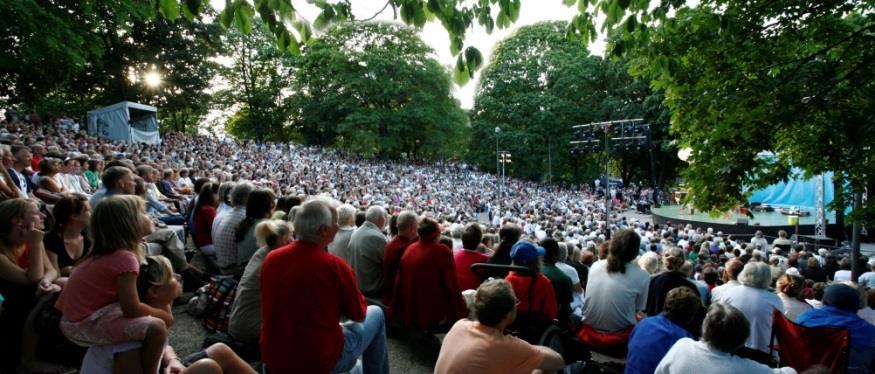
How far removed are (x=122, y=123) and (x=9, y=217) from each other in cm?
2076

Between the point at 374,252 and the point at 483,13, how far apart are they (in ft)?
7.97

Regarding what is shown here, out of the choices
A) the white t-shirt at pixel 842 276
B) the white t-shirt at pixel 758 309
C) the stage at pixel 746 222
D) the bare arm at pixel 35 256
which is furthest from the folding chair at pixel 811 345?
the stage at pixel 746 222

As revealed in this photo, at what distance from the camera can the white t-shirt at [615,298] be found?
3787 mm

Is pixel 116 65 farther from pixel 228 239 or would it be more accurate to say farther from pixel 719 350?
pixel 719 350

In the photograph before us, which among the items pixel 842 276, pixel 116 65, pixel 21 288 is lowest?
pixel 842 276

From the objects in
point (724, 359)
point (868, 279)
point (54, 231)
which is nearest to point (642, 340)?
point (724, 359)

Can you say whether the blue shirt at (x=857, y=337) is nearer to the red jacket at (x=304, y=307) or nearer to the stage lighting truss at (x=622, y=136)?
the red jacket at (x=304, y=307)

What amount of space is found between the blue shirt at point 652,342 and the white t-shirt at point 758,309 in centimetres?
143

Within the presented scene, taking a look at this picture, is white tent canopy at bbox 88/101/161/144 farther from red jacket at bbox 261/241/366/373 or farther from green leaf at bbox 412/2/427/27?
green leaf at bbox 412/2/427/27

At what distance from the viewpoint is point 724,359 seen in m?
2.35

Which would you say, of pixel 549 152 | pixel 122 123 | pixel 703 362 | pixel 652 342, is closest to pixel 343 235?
pixel 652 342

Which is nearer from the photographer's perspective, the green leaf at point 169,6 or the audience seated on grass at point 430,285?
the green leaf at point 169,6

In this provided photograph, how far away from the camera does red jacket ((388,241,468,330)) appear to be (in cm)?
393

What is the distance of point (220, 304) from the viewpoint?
4.04 m
